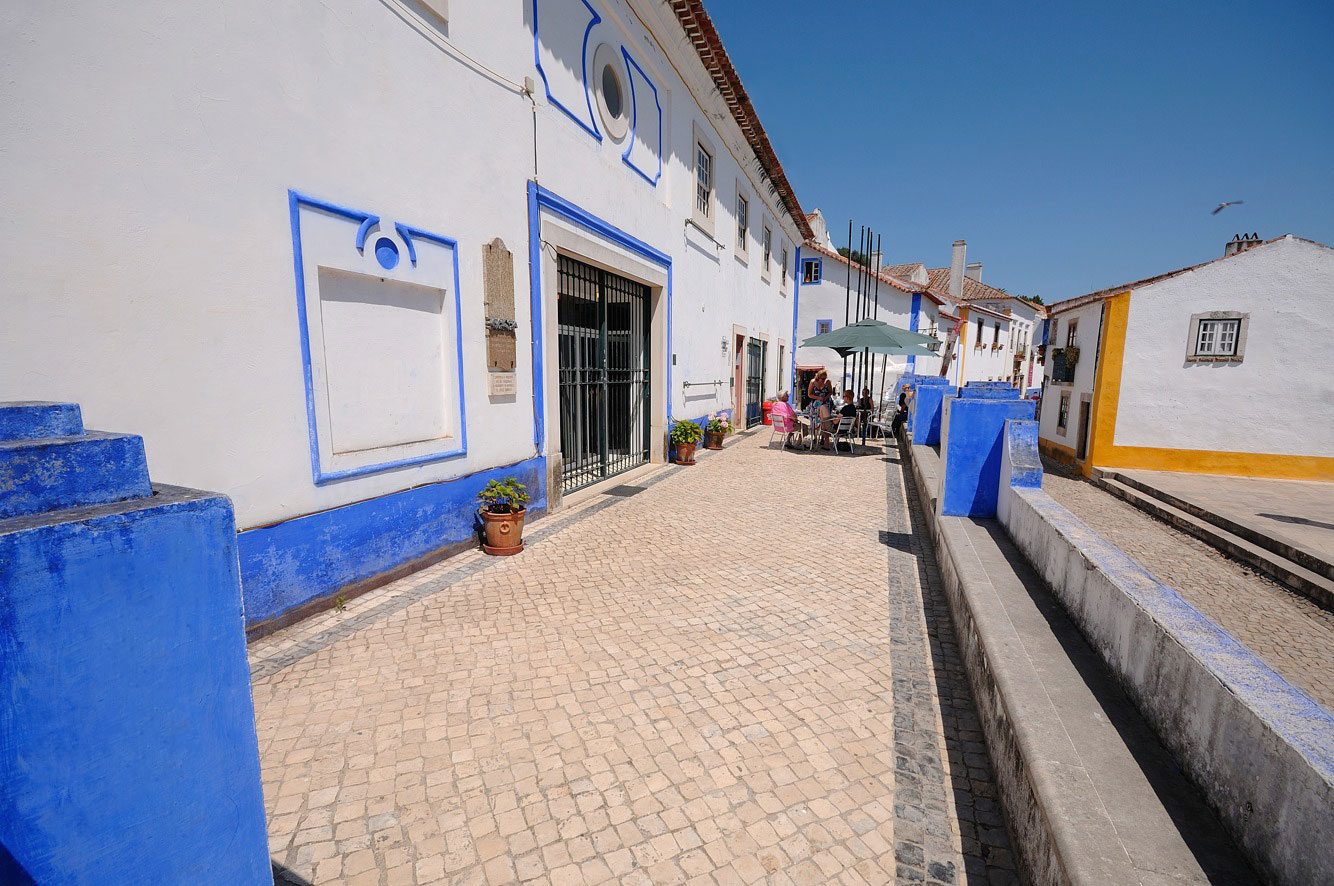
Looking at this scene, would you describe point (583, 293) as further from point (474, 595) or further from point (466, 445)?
point (474, 595)

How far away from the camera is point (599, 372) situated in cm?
808

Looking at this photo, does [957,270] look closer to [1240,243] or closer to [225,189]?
[1240,243]

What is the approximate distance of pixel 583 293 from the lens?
25.5 feet

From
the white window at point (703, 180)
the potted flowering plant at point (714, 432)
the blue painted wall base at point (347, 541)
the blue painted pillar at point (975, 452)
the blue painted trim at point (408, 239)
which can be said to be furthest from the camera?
the potted flowering plant at point (714, 432)

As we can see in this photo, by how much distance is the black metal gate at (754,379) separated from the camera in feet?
50.6

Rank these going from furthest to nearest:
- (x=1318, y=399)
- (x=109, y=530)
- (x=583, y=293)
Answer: (x=1318, y=399), (x=583, y=293), (x=109, y=530)

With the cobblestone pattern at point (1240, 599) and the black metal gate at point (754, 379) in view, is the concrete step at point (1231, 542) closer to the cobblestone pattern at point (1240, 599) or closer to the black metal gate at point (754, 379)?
the cobblestone pattern at point (1240, 599)

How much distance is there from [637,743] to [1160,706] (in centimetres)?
211

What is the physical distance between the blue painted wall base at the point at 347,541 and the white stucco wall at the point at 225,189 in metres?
0.13

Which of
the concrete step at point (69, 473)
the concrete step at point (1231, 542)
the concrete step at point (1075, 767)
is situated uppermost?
the concrete step at point (69, 473)

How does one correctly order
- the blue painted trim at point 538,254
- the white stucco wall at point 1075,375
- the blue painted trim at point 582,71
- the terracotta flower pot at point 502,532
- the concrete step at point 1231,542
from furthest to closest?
the white stucco wall at point 1075,375 < the blue painted trim at point 538,254 < the blue painted trim at point 582,71 < the concrete step at point 1231,542 < the terracotta flower pot at point 502,532

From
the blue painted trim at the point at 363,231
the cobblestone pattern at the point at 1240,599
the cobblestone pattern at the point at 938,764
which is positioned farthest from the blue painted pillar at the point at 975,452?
the blue painted trim at the point at 363,231

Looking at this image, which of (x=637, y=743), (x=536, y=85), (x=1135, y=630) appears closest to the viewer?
(x=1135, y=630)

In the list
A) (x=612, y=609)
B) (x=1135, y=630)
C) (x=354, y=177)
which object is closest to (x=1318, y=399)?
(x=1135, y=630)
